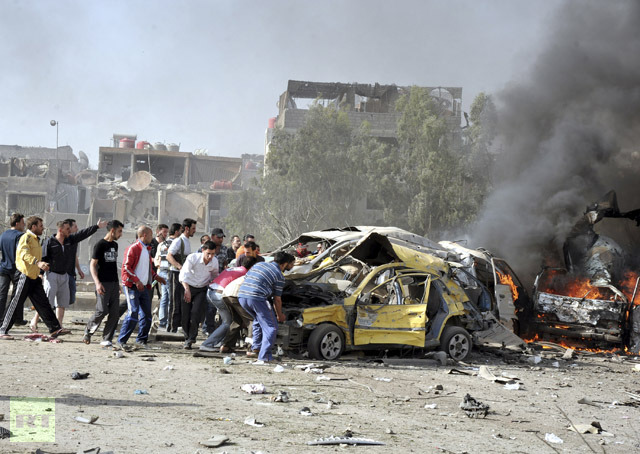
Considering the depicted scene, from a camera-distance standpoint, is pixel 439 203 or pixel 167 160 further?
pixel 167 160

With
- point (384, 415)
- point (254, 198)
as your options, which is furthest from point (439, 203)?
point (384, 415)

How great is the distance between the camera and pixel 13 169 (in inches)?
2044

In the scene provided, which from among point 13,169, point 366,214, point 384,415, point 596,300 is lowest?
point 384,415

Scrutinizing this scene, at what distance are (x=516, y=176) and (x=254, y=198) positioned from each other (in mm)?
17899

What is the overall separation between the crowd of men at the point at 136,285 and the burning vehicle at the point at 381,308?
2.24ft

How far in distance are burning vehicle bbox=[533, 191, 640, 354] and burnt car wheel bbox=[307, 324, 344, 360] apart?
212 inches

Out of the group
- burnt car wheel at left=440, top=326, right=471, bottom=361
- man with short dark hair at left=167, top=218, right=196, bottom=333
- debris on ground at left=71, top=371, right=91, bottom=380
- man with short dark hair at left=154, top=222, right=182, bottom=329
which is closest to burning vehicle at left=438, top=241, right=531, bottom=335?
burnt car wheel at left=440, top=326, right=471, bottom=361

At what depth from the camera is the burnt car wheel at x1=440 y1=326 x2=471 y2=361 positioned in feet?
34.7

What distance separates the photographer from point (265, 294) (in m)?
8.98

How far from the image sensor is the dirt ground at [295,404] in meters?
5.35

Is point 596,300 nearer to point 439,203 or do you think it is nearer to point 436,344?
point 436,344

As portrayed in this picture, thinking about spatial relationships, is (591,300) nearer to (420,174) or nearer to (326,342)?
(326,342)

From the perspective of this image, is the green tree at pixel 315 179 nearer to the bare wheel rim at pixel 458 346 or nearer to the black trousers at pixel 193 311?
the bare wheel rim at pixel 458 346

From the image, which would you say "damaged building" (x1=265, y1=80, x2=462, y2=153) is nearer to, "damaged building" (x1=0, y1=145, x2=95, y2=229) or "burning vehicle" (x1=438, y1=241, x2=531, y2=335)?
"damaged building" (x1=0, y1=145, x2=95, y2=229)
